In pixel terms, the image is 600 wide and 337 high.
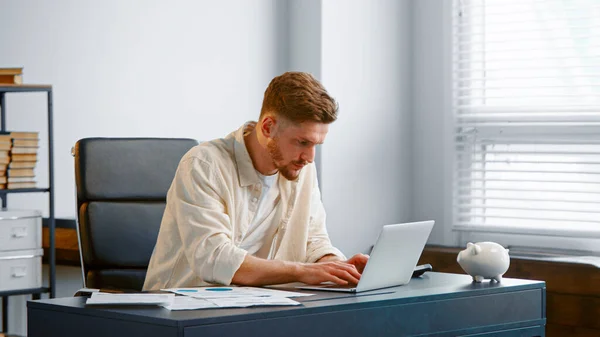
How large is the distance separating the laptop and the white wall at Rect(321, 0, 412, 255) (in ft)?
6.30

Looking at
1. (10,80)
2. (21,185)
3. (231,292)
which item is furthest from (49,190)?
(231,292)

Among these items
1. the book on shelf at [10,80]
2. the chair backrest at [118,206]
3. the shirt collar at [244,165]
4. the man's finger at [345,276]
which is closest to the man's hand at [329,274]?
the man's finger at [345,276]

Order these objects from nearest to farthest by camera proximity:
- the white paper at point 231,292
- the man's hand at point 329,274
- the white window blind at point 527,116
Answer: the white paper at point 231,292
the man's hand at point 329,274
the white window blind at point 527,116

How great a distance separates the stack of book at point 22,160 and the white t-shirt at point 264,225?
1.15 metres

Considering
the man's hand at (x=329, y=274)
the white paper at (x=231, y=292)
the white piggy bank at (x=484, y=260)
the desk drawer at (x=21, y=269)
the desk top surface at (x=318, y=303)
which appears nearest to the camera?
the desk top surface at (x=318, y=303)

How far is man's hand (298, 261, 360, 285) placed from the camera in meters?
2.20

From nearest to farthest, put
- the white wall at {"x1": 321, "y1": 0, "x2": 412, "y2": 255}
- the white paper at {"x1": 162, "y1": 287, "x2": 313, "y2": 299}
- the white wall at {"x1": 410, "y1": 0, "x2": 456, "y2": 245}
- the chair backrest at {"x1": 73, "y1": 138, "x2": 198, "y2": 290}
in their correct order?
1. the white paper at {"x1": 162, "y1": 287, "x2": 313, "y2": 299}
2. the chair backrest at {"x1": 73, "y1": 138, "x2": 198, "y2": 290}
3. the white wall at {"x1": 321, "y1": 0, "x2": 412, "y2": 255}
4. the white wall at {"x1": 410, "y1": 0, "x2": 456, "y2": 245}

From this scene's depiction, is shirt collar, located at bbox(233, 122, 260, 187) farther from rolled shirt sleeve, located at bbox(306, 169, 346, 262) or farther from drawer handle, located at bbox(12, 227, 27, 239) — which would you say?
drawer handle, located at bbox(12, 227, 27, 239)

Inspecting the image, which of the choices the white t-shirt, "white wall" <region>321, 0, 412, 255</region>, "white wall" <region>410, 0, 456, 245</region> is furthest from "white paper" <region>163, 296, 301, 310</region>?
"white wall" <region>410, 0, 456, 245</region>

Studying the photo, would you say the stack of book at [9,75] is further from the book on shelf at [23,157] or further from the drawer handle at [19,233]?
the drawer handle at [19,233]

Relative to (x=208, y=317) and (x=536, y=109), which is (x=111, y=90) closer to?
(x=536, y=109)

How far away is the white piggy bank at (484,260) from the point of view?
231 cm

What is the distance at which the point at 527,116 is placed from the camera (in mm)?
4184

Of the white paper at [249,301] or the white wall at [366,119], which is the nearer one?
the white paper at [249,301]
